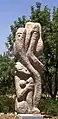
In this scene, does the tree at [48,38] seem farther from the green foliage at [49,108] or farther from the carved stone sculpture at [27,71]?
the carved stone sculpture at [27,71]

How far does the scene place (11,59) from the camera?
24.9m

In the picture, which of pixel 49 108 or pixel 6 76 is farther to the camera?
pixel 6 76

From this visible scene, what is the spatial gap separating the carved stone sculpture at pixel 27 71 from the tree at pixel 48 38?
534 inches

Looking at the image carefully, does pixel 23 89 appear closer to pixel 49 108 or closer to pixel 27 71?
pixel 27 71

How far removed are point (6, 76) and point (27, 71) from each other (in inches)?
477

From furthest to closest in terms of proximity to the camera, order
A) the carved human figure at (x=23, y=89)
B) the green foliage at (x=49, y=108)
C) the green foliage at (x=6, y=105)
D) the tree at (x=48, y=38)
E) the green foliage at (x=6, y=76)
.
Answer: the tree at (x=48, y=38), the green foliage at (x=6, y=76), the green foliage at (x=6, y=105), the green foliage at (x=49, y=108), the carved human figure at (x=23, y=89)

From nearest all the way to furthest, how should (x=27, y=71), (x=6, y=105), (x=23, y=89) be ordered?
(x=23, y=89) → (x=27, y=71) → (x=6, y=105)

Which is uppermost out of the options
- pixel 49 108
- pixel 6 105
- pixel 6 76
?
pixel 6 76

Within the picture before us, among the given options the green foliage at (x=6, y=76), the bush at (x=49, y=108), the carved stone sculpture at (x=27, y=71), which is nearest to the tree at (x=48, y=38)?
the green foliage at (x=6, y=76)

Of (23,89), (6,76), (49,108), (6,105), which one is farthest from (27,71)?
(6,76)

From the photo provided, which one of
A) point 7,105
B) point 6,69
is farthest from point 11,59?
point 7,105

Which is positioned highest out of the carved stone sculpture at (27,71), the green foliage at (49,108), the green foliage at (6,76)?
the carved stone sculpture at (27,71)

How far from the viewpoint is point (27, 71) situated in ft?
37.2

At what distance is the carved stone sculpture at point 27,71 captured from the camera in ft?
36.8
